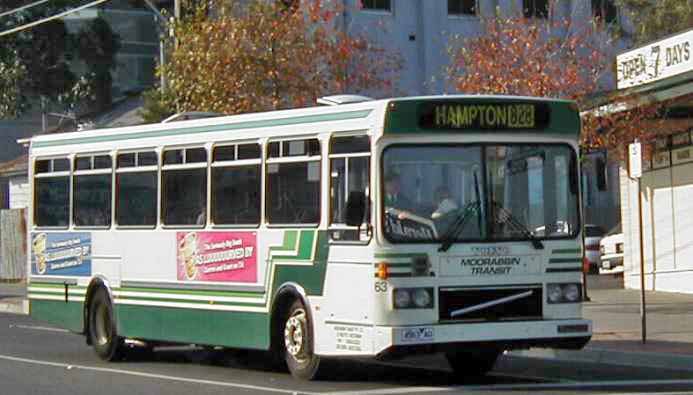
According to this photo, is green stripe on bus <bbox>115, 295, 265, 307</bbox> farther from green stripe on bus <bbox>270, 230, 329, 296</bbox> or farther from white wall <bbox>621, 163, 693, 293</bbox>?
white wall <bbox>621, 163, 693, 293</bbox>

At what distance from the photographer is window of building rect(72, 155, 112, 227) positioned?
19.4 metres

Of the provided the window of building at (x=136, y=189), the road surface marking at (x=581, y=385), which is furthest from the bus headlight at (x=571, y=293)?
the window of building at (x=136, y=189)

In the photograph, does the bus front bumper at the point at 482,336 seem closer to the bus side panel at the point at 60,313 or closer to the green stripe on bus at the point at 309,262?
the green stripe on bus at the point at 309,262

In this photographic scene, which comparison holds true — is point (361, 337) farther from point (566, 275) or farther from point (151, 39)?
point (151, 39)

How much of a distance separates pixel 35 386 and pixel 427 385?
13.6 ft

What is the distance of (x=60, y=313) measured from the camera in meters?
20.4

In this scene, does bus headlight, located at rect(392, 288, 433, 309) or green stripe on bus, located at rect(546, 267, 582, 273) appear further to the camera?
green stripe on bus, located at rect(546, 267, 582, 273)

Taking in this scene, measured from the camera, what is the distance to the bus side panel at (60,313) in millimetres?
19906

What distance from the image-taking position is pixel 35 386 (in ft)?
52.3

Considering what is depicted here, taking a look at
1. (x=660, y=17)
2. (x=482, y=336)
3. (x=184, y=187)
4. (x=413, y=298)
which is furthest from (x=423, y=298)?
(x=660, y=17)

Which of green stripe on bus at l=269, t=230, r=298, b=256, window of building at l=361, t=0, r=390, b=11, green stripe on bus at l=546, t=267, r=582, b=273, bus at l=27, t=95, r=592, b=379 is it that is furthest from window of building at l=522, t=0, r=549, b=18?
green stripe on bus at l=546, t=267, r=582, b=273

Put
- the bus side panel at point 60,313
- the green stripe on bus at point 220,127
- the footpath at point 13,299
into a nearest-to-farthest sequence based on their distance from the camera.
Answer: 1. the green stripe on bus at point 220,127
2. the bus side panel at point 60,313
3. the footpath at point 13,299

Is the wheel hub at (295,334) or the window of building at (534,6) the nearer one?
the wheel hub at (295,334)

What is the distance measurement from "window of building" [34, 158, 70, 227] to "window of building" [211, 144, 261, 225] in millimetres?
3881
